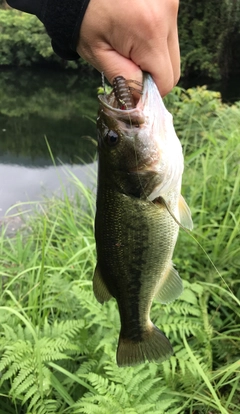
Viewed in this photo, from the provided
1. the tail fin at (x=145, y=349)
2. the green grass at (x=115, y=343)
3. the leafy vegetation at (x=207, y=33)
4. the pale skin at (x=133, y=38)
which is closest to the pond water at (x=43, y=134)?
the green grass at (x=115, y=343)

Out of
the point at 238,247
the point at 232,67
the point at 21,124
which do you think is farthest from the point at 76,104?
the point at 238,247

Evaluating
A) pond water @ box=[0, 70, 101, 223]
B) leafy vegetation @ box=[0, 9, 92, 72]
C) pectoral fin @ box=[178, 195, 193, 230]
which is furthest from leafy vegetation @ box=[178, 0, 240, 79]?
pectoral fin @ box=[178, 195, 193, 230]

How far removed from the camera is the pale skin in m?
1.08

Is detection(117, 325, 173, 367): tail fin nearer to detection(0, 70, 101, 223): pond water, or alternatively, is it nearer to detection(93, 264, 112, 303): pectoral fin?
detection(93, 264, 112, 303): pectoral fin

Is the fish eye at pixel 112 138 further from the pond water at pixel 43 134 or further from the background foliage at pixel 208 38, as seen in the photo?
the background foliage at pixel 208 38

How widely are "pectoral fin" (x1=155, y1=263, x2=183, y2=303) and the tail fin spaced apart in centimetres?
13

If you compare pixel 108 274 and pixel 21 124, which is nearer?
pixel 108 274

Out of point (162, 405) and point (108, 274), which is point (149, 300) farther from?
point (162, 405)

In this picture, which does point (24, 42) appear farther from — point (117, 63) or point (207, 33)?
point (117, 63)

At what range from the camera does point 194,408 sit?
78.4 inches

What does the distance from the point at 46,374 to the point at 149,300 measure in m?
0.77

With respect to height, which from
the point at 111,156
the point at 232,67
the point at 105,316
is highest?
the point at 111,156

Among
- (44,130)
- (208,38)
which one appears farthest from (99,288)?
(208,38)

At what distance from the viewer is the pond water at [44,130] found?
7.93m
